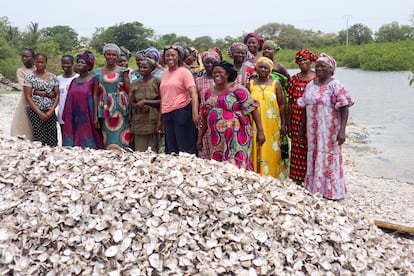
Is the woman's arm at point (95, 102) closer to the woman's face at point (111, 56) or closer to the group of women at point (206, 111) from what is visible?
the group of women at point (206, 111)

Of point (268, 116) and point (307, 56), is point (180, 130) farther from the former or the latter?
point (307, 56)

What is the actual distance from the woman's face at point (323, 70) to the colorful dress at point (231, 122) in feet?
2.25

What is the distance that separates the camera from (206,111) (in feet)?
12.3

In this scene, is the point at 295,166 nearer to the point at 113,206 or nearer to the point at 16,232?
the point at 113,206

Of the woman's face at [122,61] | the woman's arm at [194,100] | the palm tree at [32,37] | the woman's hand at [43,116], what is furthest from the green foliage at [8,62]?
the woman's arm at [194,100]

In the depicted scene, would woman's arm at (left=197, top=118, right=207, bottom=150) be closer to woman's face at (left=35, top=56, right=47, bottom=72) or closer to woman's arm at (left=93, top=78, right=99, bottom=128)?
woman's arm at (left=93, top=78, right=99, bottom=128)

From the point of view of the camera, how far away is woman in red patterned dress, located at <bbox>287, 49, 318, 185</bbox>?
4160mm

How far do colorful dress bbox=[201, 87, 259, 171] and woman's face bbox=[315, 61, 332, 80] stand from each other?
2.25 feet

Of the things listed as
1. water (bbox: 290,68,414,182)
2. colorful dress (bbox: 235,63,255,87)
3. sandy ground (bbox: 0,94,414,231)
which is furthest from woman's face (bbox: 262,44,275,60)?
water (bbox: 290,68,414,182)

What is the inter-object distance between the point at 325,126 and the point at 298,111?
359mm

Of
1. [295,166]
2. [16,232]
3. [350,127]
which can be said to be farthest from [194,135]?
[350,127]

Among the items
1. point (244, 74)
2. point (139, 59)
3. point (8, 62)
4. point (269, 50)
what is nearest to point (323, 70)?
point (244, 74)

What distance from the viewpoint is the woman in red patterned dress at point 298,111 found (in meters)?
4.16

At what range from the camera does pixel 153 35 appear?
3891 cm
